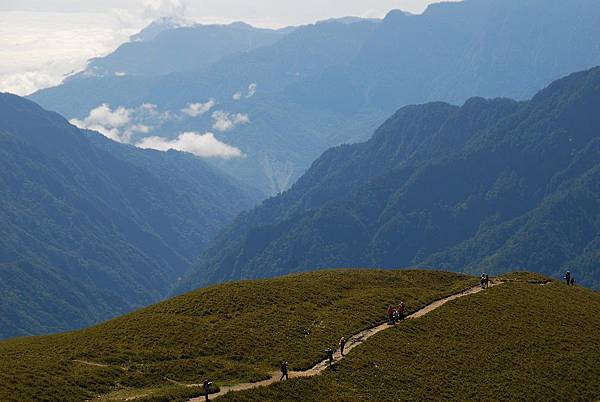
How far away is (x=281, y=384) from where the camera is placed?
3083 inches

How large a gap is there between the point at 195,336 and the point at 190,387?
18.4 m

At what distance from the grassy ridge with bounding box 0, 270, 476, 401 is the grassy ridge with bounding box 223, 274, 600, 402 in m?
5.66

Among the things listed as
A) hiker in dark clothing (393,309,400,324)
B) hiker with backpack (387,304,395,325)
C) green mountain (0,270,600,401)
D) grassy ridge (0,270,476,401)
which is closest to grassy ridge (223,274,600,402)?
green mountain (0,270,600,401)

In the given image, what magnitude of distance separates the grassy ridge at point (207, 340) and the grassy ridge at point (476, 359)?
18.6ft

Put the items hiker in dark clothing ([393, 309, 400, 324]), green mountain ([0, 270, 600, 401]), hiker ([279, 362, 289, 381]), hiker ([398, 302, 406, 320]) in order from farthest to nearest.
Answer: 1. hiker ([398, 302, 406, 320])
2. hiker in dark clothing ([393, 309, 400, 324])
3. hiker ([279, 362, 289, 381])
4. green mountain ([0, 270, 600, 401])

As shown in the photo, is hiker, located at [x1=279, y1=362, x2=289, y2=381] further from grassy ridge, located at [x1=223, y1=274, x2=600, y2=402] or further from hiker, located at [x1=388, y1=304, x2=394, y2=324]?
hiker, located at [x1=388, y1=304, x2=394, y2=324]

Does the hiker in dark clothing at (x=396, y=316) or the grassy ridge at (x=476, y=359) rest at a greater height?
the hiker in dark clothing at (x=396, y=316)

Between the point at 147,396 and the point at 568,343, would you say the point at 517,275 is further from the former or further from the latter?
the point at 147,396

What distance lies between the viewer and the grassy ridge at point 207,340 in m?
77.8

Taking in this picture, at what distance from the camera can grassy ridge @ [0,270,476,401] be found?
255ft

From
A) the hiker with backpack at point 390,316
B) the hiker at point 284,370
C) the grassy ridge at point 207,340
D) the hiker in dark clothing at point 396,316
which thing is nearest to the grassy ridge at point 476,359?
the hiker at point 284,370

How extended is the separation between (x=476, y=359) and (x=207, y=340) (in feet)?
106

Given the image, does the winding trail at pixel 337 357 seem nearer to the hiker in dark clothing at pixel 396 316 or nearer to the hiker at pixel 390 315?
the hiker at pixel 390 315

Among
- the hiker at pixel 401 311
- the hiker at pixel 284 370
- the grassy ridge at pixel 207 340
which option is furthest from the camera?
the hiker at pixel 401 311
